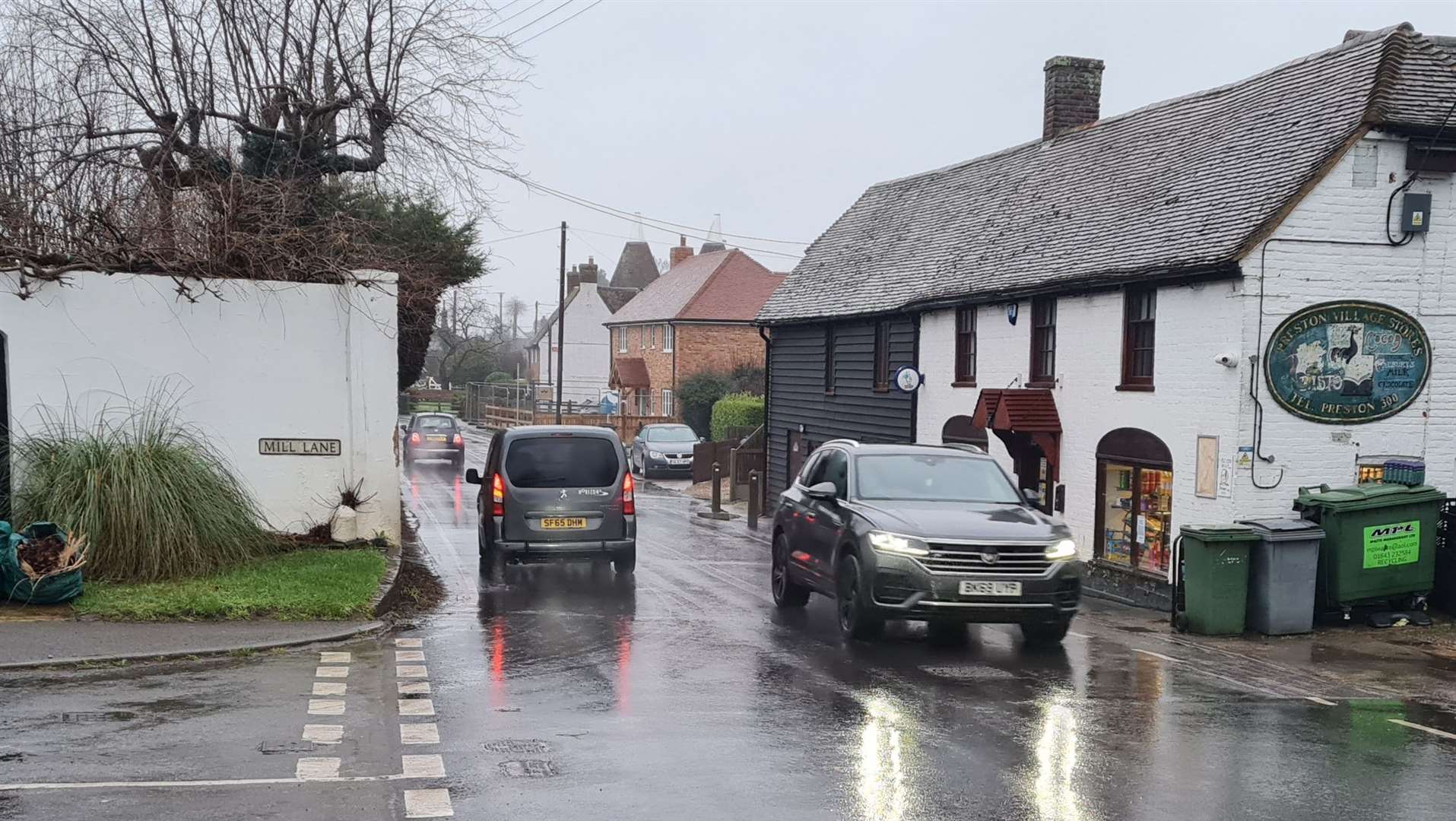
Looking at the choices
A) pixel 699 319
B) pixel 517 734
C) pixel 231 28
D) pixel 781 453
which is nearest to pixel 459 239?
pixel 231 28

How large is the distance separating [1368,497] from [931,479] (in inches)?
197

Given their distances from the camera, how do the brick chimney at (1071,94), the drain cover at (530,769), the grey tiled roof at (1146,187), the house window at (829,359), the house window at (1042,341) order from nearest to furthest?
the drain cover at (530,769) < the grey tiled roof at (1146,187) < the house window at (1042,341) < the brick chimney at (1071,94) < the house window at (829,359)

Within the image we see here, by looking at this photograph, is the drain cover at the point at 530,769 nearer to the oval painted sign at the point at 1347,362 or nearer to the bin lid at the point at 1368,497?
the bin lid at the point at 1368,497

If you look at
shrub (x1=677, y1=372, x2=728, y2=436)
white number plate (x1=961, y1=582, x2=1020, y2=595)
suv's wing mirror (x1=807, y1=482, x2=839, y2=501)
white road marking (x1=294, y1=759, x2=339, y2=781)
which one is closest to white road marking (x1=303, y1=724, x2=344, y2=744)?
white road marking (x1=294, y1=759, x2=339, y2=781)

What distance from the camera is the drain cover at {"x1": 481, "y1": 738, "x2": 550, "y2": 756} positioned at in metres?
7.77

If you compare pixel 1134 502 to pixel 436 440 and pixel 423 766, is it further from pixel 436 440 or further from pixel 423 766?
pixel 436 440

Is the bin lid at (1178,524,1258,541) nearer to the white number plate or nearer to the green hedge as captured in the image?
the white number plate

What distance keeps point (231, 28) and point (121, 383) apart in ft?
23.7

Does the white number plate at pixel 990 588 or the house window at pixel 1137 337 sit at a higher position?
the house window at pixel 1137 337

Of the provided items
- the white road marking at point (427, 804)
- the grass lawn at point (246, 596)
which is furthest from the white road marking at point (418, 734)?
the grass lawn at point (246, 596)

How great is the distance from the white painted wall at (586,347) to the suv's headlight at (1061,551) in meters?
69.0

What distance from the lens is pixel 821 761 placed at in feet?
24.9

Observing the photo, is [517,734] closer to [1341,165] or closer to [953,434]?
[1341,165]

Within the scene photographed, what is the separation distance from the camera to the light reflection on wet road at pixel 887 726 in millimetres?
6887
